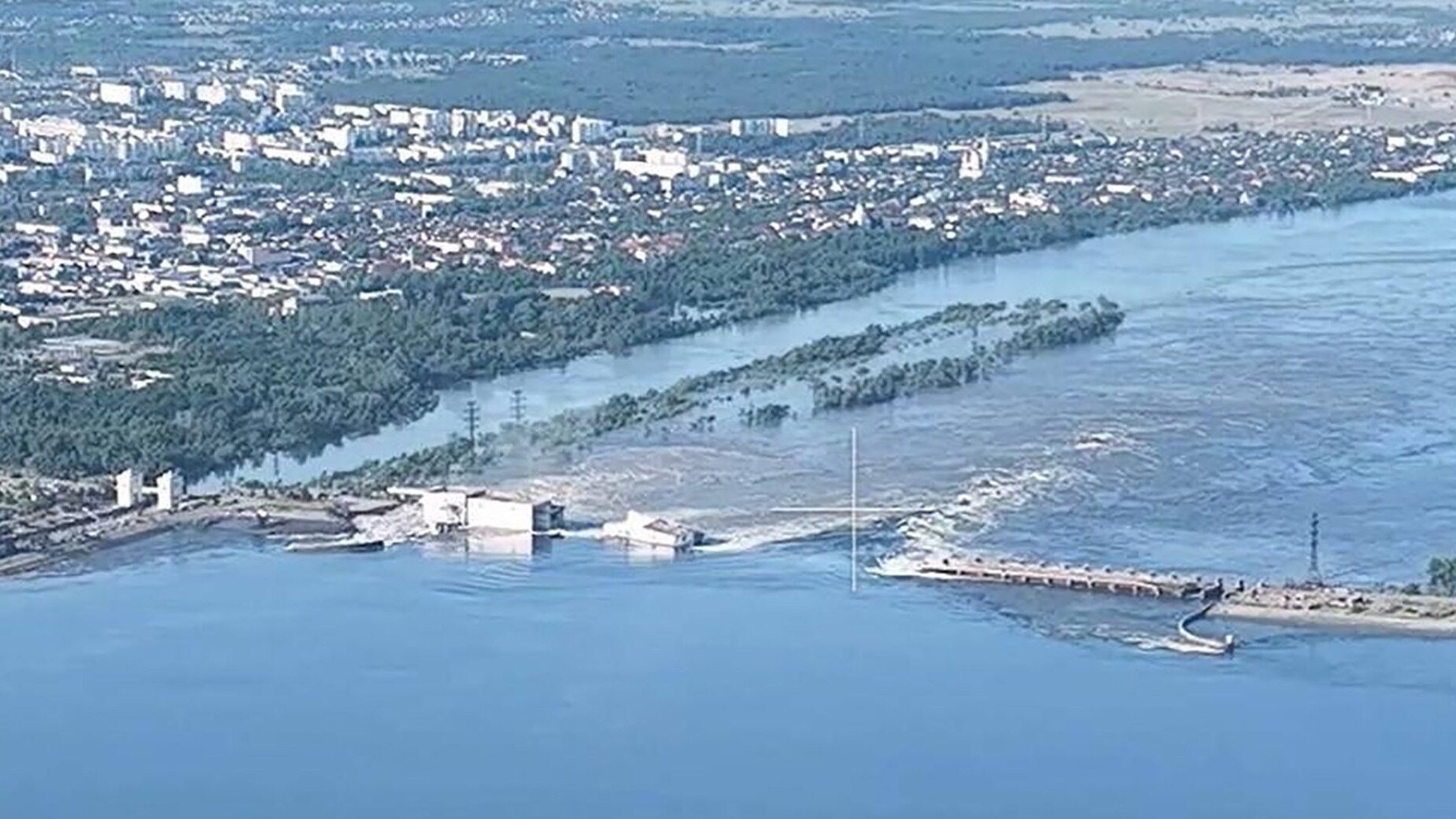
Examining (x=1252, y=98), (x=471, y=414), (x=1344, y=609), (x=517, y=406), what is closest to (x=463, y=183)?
(x=517, y=406)

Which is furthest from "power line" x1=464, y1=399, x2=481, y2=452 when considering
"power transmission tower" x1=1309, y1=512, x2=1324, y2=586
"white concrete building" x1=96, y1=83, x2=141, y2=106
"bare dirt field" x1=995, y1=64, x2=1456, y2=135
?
"white concrete building" x1=96, y1=83, x2=141, y2=106

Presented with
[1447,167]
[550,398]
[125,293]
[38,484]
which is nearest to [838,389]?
[550,398]

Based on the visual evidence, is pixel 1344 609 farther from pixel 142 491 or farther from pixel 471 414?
pixel 471 414

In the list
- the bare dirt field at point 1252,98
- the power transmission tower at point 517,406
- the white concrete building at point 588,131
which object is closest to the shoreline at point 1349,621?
the power transmission tower at point 517,406

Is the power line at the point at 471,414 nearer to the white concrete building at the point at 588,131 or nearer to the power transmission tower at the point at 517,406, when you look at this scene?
the power transmission tower at the point at 517,406

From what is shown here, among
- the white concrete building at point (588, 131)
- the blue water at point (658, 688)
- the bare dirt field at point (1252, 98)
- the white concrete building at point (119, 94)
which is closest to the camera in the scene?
the blue water at point (658, 688)

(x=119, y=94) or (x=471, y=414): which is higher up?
(x=119, y=94)
